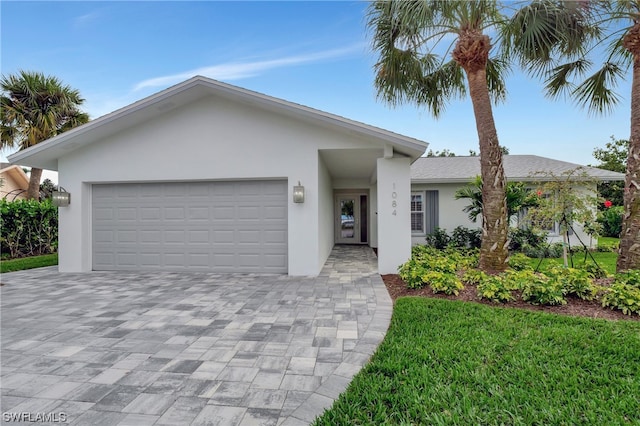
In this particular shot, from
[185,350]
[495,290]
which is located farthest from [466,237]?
[185,350]

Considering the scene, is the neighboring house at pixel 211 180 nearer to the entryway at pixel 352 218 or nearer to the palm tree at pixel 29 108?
the palm tree at pixel 29 108

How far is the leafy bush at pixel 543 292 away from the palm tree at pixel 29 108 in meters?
16.1

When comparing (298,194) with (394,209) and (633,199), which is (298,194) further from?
(633,199)

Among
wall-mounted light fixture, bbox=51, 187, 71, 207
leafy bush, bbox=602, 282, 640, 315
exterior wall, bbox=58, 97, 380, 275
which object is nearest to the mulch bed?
leafy bush, bbox=602, 282, 640, 315

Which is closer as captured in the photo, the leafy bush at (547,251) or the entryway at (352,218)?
the leafy bush at (547,251)

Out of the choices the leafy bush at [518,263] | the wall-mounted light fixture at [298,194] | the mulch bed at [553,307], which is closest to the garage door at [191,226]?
the wall-mounted light fixture at [298,194]

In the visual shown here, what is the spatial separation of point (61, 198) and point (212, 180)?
3.91 metres

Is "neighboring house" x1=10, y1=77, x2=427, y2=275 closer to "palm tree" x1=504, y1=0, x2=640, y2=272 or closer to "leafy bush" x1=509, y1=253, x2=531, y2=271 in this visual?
"leafy bush" x1=509, y1=253, x2=531, y2=271

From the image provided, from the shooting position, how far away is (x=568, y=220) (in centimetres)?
625

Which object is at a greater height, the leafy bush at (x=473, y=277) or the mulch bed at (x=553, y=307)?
the leafy bush at (x=473, y=277)

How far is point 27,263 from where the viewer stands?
8.59 meters

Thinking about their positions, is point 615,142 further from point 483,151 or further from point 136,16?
point 136,16

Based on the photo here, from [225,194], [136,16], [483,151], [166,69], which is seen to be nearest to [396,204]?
[483,151]

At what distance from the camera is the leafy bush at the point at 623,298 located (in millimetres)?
4051
